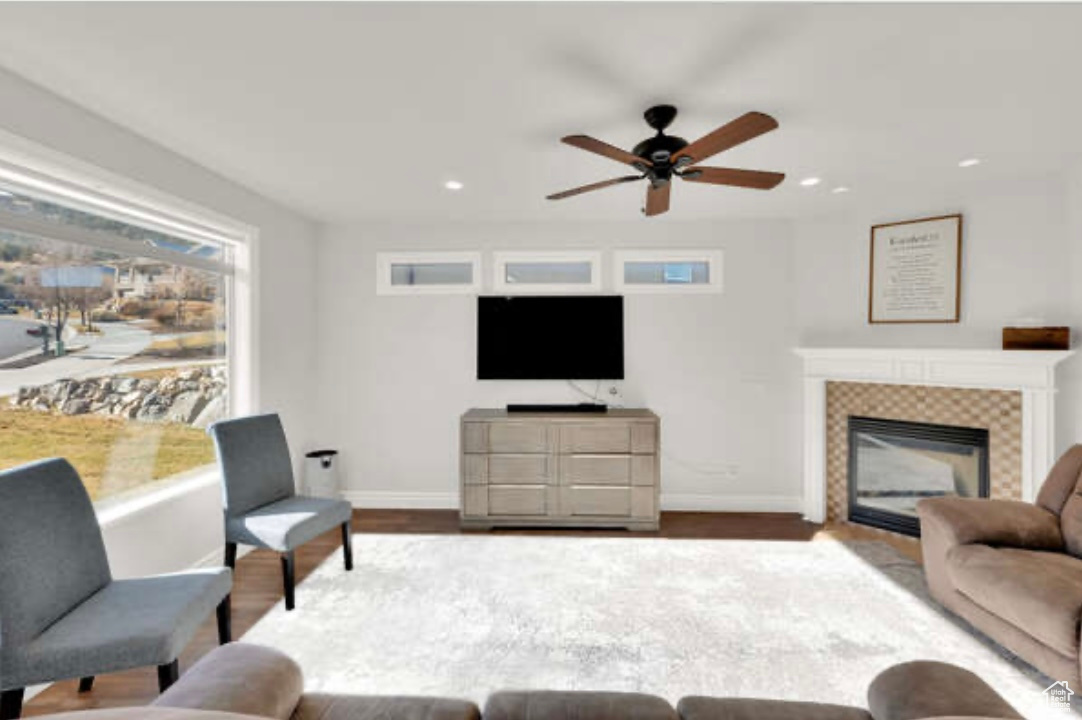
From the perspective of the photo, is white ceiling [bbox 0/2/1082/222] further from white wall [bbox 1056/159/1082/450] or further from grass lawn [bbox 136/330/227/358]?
grass lawn [bbox 136/330/227/358]

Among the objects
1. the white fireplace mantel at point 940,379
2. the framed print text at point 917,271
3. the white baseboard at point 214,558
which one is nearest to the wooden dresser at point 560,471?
the white fireplace mantel at point 940,379

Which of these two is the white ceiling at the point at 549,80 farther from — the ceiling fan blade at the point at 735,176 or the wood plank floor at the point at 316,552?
the wood plank floor at the point at 316,552

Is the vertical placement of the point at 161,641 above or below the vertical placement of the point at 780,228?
below

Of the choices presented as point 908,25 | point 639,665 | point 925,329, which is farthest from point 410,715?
point 925,329

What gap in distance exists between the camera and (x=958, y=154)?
8.89 feet

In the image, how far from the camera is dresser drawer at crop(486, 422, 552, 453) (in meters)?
3.76

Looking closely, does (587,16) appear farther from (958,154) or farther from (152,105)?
(958,154)

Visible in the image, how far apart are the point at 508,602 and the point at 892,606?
2.04m

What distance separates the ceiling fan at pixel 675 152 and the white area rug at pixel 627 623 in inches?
85.7

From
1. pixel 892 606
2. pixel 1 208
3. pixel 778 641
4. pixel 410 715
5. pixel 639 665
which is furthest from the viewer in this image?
pixel 892 606

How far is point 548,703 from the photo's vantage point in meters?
1.10

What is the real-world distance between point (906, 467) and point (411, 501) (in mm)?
4004

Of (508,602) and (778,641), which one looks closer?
(778,641)

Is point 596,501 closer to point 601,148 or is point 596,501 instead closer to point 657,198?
point 657,198
